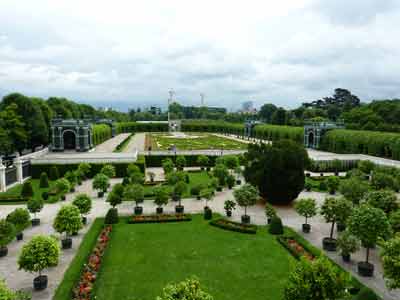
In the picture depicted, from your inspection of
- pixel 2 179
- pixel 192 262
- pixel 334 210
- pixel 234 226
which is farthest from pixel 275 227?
pixel 2 179

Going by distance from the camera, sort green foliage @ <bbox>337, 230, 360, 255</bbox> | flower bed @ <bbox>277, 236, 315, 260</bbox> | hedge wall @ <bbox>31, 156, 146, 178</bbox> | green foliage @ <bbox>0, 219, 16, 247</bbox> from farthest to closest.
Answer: hedge wall @ <bbox>31, 156, 146, 178</bbox>, flower bed @ <bbox>277, 236, 315, 260</bbox>, green foliage @ <bbox>0, 219, 16, 247</bbox>, green foliage @ <bbox>337, 230, 360, 255</bbox>

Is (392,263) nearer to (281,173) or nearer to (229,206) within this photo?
(229,206)

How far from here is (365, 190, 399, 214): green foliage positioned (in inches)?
694

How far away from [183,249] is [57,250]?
5.88 metres

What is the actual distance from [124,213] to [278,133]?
55.3m

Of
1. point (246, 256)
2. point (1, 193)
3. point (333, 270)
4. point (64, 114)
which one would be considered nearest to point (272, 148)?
point (246, 256)

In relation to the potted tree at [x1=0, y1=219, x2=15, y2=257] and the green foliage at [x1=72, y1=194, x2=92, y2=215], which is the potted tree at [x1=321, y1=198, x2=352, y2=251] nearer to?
the green foliage at [x1=72, y1=194, x2=92, y2=215]

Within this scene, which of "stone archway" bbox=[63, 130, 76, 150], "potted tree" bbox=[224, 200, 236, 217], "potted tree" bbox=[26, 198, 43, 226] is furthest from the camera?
"stone archway" bbox=[63, 130, 76, 150]

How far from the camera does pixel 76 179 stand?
1134 inches

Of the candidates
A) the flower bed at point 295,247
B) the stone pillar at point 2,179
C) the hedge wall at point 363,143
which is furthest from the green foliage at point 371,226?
the hedge wall at point 363,143

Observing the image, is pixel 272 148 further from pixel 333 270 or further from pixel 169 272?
pixel 333 270

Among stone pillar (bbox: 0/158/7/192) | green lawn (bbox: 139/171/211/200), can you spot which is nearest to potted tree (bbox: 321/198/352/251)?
green lawn (bbox: 139/171/211/200)

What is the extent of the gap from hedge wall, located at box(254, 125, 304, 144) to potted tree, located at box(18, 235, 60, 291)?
5373 cm

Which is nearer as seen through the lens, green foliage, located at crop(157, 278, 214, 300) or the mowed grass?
green foliage, located at crop(157, 278, 214, 300)
